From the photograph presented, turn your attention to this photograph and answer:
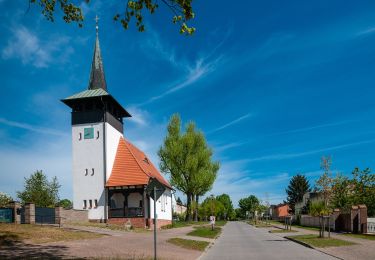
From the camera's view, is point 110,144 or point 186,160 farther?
point 186,160

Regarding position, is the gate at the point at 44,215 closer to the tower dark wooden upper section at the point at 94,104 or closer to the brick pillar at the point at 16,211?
the brick pillar at the point at 16,211

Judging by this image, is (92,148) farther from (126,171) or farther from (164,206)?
(164,206)

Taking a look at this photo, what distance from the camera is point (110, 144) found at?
3947 centimetres

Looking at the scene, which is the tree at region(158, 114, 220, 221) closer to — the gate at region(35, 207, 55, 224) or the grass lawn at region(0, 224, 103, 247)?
the gate at region(35, 207, 55, 224)

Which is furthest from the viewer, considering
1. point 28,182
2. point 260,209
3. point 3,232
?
point 260,209

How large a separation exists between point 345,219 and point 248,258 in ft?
74.9

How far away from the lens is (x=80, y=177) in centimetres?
3853

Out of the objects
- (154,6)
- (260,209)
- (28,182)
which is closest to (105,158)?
(28,182)

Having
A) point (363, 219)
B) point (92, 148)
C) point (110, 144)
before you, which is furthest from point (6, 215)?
point (363, 219)

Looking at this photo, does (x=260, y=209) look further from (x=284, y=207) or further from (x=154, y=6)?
(x=154, y=6)

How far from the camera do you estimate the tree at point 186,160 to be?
179 ft

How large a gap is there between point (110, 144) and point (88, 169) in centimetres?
318

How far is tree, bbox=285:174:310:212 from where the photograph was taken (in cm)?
11381

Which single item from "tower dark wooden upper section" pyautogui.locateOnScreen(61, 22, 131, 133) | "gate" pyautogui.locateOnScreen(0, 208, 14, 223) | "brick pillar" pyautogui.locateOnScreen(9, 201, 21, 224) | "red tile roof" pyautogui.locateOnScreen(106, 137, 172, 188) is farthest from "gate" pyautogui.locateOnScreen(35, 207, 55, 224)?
"tower dark wooden upper section" pyautogui.locateOnScreen(61, 22, 131, 133)
